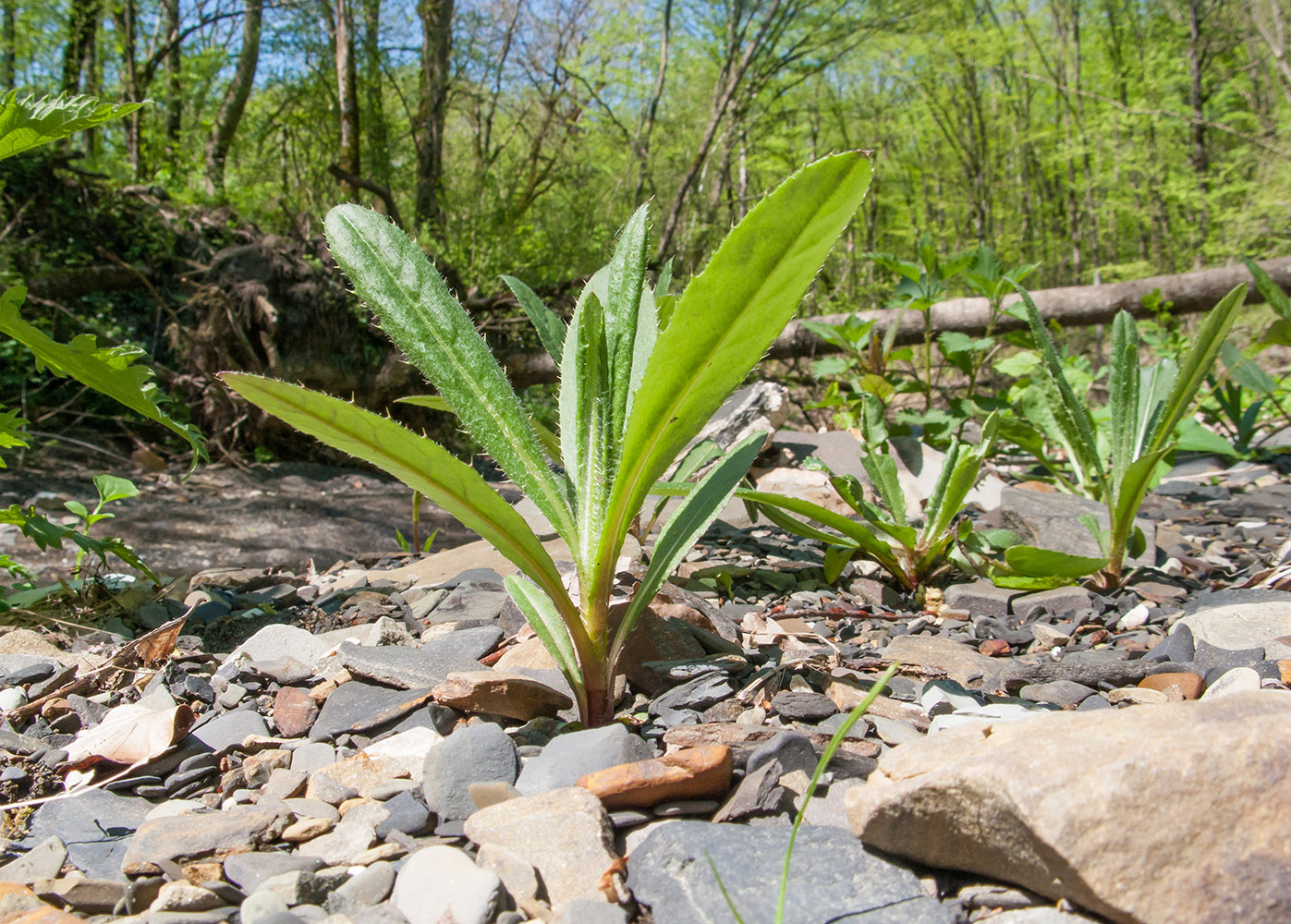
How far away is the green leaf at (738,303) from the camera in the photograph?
0.94 metres

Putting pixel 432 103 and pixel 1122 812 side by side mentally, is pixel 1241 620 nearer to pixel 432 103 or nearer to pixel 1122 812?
pixel 1122 812

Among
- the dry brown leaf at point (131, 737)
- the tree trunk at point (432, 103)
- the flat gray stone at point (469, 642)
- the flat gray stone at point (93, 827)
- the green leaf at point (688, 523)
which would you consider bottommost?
the flat gray stone at point (93, 827)

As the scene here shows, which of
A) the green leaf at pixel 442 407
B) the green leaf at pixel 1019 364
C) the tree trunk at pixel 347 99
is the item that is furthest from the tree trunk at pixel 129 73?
→ the green leaf at pixel 1019 364

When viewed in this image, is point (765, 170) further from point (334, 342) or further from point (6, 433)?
point (6, 433)

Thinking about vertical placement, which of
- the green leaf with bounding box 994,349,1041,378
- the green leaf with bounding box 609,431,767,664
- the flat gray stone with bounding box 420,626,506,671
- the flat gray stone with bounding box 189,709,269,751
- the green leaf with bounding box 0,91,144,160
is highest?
the green leaf with bounding box 0,91,144,160

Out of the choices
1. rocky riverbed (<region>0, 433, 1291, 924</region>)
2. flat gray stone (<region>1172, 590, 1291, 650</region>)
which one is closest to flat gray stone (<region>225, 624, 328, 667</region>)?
rocky riverbed (<region>0, 433, 1291, 924</region>)

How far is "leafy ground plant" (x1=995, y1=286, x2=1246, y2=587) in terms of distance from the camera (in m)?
1.64

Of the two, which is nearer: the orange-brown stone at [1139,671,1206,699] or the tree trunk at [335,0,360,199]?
the orange-brown stone at [1139,671,1206,699]

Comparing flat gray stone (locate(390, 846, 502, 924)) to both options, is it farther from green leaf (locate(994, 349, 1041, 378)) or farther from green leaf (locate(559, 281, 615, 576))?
green leaf (locate(994, 349, 1041, 378))

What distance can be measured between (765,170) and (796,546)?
32.2 ft

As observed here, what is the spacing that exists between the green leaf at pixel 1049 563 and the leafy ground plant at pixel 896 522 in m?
0.15

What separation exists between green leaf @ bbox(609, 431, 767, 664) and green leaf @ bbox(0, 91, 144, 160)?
3.52ft

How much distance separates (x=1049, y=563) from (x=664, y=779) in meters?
1.08

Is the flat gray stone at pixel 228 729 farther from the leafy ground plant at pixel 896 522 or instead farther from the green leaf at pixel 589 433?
the leafy ground plant at pixel 896 522
